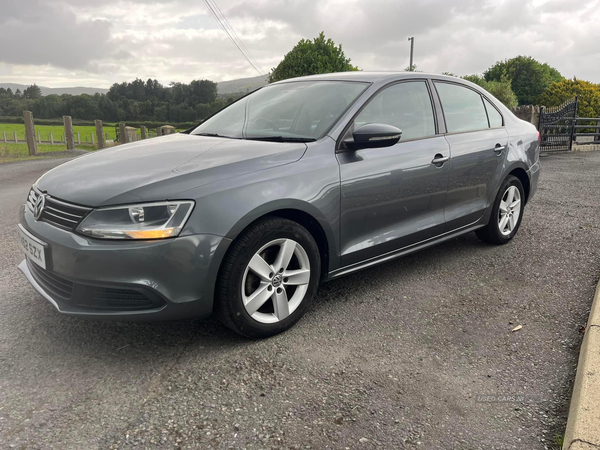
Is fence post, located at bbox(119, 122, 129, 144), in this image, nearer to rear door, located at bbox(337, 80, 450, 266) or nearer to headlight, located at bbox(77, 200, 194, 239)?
rear door, located at bbox(337, 80, 450, 266)

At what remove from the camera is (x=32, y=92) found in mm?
52656

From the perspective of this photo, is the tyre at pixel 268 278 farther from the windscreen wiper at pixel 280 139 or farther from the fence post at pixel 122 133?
the fence post at pixel 122 133

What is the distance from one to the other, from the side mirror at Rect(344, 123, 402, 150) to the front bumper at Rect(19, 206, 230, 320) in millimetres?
1130

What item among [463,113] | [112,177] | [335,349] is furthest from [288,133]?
[463,113]

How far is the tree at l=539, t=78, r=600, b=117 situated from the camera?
34156 mm

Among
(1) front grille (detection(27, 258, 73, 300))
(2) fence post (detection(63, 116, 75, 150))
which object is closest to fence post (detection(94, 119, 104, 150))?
(2) fence post (detection(63, 116, 75, 150))

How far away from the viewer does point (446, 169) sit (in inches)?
154

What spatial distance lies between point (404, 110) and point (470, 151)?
2.63 feet

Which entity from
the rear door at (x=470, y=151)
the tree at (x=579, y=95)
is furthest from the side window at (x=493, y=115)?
the tree at (x=579, y=95)

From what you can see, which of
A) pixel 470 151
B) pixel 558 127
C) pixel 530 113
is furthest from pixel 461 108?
pixel 558 127

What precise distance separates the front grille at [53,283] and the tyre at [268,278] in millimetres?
769

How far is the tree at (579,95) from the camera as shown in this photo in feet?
112

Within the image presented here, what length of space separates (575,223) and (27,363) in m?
5.76

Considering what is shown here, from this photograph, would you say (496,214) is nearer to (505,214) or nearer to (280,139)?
(505,214)
